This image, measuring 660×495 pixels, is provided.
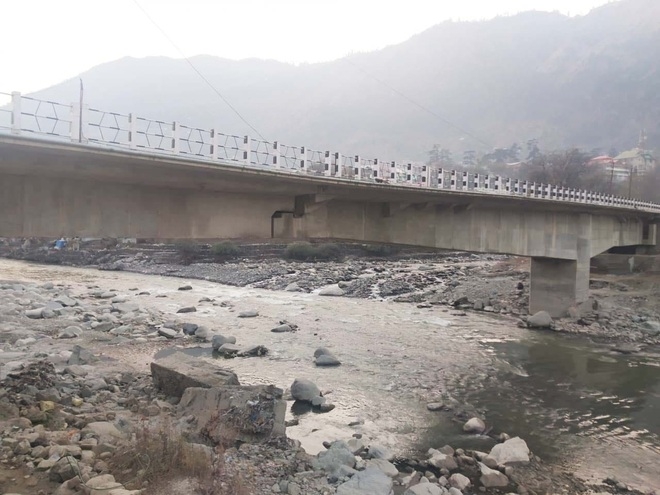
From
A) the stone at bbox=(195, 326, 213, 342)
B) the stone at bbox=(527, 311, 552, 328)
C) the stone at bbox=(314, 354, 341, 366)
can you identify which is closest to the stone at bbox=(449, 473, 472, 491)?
the stone at bbox=(314, 354, 341, 366)

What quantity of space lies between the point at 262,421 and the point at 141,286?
31.7 meters

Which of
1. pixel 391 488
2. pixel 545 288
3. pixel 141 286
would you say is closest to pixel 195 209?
pixel 391 488

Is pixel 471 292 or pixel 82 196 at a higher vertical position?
pixel 82 196

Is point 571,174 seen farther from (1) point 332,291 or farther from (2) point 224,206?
(2) point 224,206

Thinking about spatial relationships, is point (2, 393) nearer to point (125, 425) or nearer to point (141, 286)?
point (125, 425)

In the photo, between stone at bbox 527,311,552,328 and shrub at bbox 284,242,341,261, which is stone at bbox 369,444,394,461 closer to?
stone at bbox 527,311,552,328

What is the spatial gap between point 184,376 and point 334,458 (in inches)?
172

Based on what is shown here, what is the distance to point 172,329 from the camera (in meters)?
22.4

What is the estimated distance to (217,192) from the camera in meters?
14.7

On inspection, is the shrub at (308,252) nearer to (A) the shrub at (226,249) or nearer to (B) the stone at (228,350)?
(A) the shrub at (226,249)

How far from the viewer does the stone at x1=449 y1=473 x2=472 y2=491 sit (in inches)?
384

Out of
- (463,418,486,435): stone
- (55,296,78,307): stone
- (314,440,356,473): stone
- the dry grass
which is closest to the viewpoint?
the dry grass

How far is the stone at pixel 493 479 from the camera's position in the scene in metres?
9.98

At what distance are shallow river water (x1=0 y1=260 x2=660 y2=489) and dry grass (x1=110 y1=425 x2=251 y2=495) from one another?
3.55m
